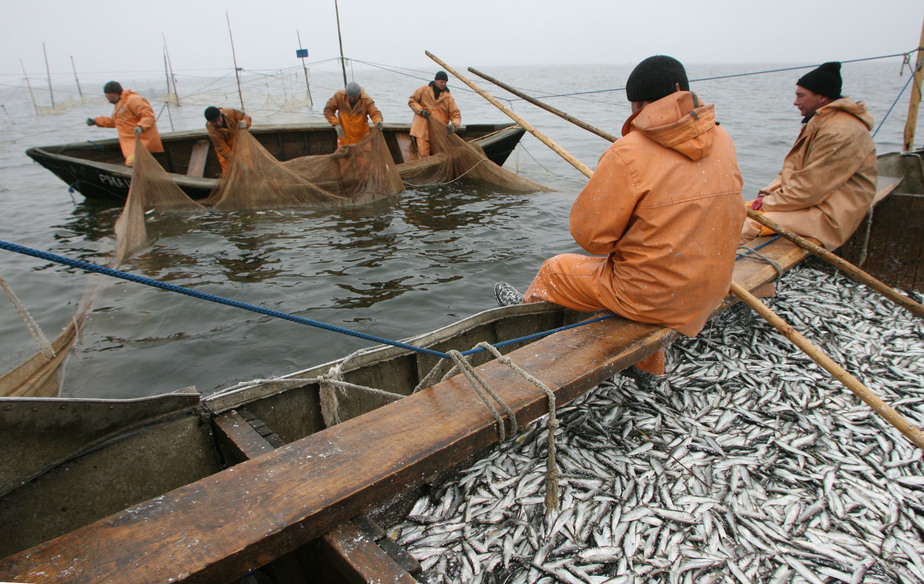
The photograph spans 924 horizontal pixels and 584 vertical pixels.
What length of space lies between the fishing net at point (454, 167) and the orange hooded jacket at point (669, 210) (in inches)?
346

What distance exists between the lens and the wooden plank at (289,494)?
80.8 inches

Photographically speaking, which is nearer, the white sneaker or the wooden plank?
the wooden plank

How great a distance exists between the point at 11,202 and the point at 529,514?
17583 millimetres

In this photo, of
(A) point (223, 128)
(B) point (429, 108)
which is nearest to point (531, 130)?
(B) point (429, 108)

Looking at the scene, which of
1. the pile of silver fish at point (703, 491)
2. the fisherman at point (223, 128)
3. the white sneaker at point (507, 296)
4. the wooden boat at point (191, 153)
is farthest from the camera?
the fisherman at point (223, 128)

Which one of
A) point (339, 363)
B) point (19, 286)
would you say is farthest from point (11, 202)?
point (339, 363)

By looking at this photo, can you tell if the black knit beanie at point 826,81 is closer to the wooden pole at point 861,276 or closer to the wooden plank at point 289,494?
the wooden pole at point 861,276

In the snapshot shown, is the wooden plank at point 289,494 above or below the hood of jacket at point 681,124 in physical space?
below

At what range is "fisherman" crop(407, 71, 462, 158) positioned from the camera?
44.5 ft

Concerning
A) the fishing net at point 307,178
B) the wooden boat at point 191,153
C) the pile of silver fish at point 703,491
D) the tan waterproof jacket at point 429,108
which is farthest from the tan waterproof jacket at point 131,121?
the pile of silver fish at point 703,491

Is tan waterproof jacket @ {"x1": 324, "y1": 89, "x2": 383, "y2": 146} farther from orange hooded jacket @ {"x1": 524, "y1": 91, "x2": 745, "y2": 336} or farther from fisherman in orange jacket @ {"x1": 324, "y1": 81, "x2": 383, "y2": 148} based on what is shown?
orange hooded jacket @ {"x1": 524, "y1": 91, "x2": 745, "y2": 336}

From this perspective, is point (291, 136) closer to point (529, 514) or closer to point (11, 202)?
point (11, 202)

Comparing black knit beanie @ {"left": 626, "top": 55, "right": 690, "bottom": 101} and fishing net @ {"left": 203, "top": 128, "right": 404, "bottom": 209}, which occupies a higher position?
black knit beanie @ {"left": 626, "top": 55, "right": 690, "bottom": 101}

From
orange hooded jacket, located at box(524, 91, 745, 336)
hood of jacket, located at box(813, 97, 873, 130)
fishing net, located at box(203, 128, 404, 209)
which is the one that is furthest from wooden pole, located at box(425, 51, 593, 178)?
fishing net, located at box(203, 128, 404, 209)
